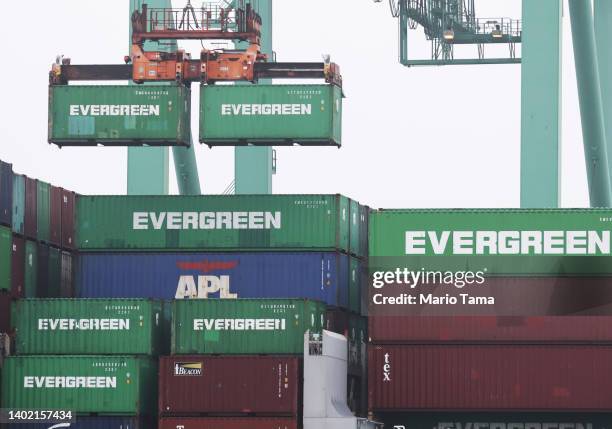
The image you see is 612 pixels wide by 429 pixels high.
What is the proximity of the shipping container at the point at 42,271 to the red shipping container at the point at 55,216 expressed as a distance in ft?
1.89

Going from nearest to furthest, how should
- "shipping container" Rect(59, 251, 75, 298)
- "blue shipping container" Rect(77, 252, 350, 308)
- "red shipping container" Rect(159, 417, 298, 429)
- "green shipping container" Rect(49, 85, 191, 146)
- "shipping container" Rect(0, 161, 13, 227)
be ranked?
"red shipping container" Rect(159, 417, 298, 429)
"shipping container" Rect(0, 161, 13, 227)
"blue shipping container" Rect(77, 252, 350, 308)
"shipping container" Rect(59, 251, 75, 298)
"green shipping container" Rect(49, 85, 191, 146)

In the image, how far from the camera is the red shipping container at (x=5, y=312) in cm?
4769

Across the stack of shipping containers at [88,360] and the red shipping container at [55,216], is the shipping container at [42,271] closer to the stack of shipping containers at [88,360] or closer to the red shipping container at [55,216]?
the red shipping container at [55,216]

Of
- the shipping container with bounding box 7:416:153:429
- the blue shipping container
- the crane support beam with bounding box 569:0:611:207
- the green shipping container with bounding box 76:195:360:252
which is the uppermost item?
the crane support beam with bounding box 569:0:611:207

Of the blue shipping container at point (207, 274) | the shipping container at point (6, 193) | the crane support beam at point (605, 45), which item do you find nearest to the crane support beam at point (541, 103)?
the crane support beam at point (605, 45)

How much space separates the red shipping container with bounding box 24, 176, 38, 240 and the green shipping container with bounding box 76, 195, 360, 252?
4.46 feet

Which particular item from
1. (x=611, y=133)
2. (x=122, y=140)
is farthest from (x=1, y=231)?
(x=611, y=133)

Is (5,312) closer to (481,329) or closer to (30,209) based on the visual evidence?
A: (30,209)

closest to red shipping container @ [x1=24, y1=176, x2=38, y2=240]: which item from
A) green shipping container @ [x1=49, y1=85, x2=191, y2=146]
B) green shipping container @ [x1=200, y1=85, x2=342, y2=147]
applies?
green shipping container @ [x1=49, y1=85, x2=191, y2=146]

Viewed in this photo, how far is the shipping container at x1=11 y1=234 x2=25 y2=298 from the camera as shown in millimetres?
48625

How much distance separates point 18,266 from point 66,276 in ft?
13.9

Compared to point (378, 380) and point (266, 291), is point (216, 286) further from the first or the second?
point (378, 380)

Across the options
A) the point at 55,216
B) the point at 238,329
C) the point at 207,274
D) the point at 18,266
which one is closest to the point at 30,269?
the point at 18,266

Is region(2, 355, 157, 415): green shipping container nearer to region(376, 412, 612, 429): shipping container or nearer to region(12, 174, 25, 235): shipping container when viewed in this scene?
region(12, 174, 25, 235): shipping container
